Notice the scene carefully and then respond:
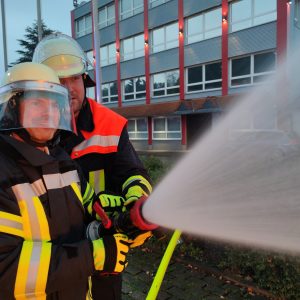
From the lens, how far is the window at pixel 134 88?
29.0 meters

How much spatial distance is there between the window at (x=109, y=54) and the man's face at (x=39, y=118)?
30689 millimetres

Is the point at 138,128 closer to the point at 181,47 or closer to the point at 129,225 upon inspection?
the point at 181,47

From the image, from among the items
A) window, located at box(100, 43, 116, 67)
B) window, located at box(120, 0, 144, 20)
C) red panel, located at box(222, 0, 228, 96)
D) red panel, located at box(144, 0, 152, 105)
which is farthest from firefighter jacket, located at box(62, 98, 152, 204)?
window, located at box(100, 43, 116, 67)

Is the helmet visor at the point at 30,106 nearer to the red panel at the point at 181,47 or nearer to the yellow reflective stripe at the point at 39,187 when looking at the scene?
the yellow reflective stripe at the point at 39,187

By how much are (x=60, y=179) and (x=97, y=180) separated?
0.82m

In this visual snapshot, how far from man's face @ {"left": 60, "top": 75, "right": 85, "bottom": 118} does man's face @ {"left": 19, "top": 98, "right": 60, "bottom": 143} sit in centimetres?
73

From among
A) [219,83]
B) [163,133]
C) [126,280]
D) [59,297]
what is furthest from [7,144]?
[163,133]

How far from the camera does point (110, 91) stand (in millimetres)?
32531

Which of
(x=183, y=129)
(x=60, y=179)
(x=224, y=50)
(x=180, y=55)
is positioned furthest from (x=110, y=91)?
(x=60, y=179)

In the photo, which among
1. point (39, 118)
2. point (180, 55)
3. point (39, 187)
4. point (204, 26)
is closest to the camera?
point (39, 187)

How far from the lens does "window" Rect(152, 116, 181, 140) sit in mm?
26281

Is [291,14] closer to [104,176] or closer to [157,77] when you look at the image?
[157,77]

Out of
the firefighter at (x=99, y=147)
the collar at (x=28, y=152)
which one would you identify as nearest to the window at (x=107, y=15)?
the firefighter at (x=99, y=147)

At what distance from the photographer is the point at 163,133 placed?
89.9 feet
